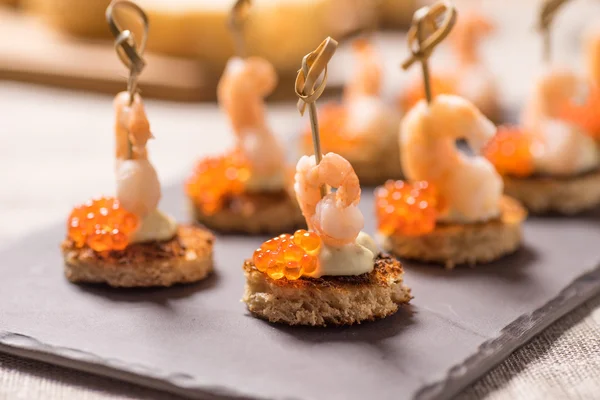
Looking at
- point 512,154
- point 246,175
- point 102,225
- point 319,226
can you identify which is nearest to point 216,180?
point 246,175

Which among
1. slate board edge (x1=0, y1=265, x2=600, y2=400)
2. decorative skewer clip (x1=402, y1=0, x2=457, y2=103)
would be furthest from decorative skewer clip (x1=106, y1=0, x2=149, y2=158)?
decorative skewer clip (x1=402, y1=0, x2=457, y2=103)

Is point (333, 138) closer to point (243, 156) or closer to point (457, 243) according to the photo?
point (243, 156)

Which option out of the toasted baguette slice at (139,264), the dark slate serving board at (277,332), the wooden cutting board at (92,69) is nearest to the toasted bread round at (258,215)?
the dark slate serving board at (277,332)

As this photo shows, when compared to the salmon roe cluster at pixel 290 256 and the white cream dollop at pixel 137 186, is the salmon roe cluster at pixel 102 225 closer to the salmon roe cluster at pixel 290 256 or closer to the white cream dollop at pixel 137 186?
the white cream dollop at pixel 137 186

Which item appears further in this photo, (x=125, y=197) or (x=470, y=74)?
(x=470, y=74)

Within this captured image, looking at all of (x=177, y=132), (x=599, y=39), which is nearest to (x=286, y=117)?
(x=177, y=132)

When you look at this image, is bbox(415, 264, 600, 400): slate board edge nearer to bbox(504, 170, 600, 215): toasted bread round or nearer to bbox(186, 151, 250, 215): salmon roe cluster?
bbox(504, 170, 600, 215): toasted bread round

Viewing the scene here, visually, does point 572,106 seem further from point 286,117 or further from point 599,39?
point 286,117
